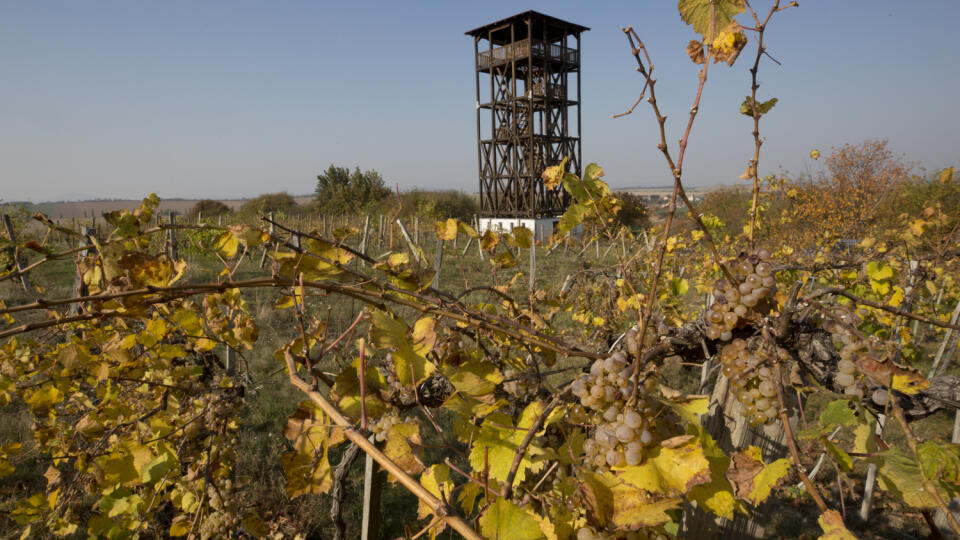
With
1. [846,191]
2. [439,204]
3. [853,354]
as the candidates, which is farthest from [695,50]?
[439,204]

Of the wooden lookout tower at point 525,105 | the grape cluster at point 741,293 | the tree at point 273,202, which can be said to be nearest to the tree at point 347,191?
the tree at point 273,202

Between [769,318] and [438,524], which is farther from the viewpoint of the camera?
[769,318]

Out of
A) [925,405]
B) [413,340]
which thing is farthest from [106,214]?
[925,405]

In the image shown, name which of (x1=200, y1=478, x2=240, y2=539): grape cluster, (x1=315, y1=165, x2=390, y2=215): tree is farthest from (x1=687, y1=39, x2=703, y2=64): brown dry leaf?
(x1=315, y1=165, x2=390, y2=215): tree

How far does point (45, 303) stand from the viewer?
66cm

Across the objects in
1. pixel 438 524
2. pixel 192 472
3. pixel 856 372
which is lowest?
pixel 192 472

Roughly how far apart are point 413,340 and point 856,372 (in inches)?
28.1

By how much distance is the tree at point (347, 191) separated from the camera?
32.1 metres

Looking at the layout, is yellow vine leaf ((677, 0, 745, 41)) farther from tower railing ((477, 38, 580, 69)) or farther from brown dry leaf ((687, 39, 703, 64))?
tower railing ((477, 38, 580, 69))

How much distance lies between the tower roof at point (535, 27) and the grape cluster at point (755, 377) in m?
21.2

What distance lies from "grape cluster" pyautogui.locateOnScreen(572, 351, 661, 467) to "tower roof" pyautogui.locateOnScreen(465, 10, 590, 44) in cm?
2133

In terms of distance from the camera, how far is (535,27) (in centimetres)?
Result: 2053

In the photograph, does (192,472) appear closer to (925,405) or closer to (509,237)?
(509,237)

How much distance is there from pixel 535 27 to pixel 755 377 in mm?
22607
